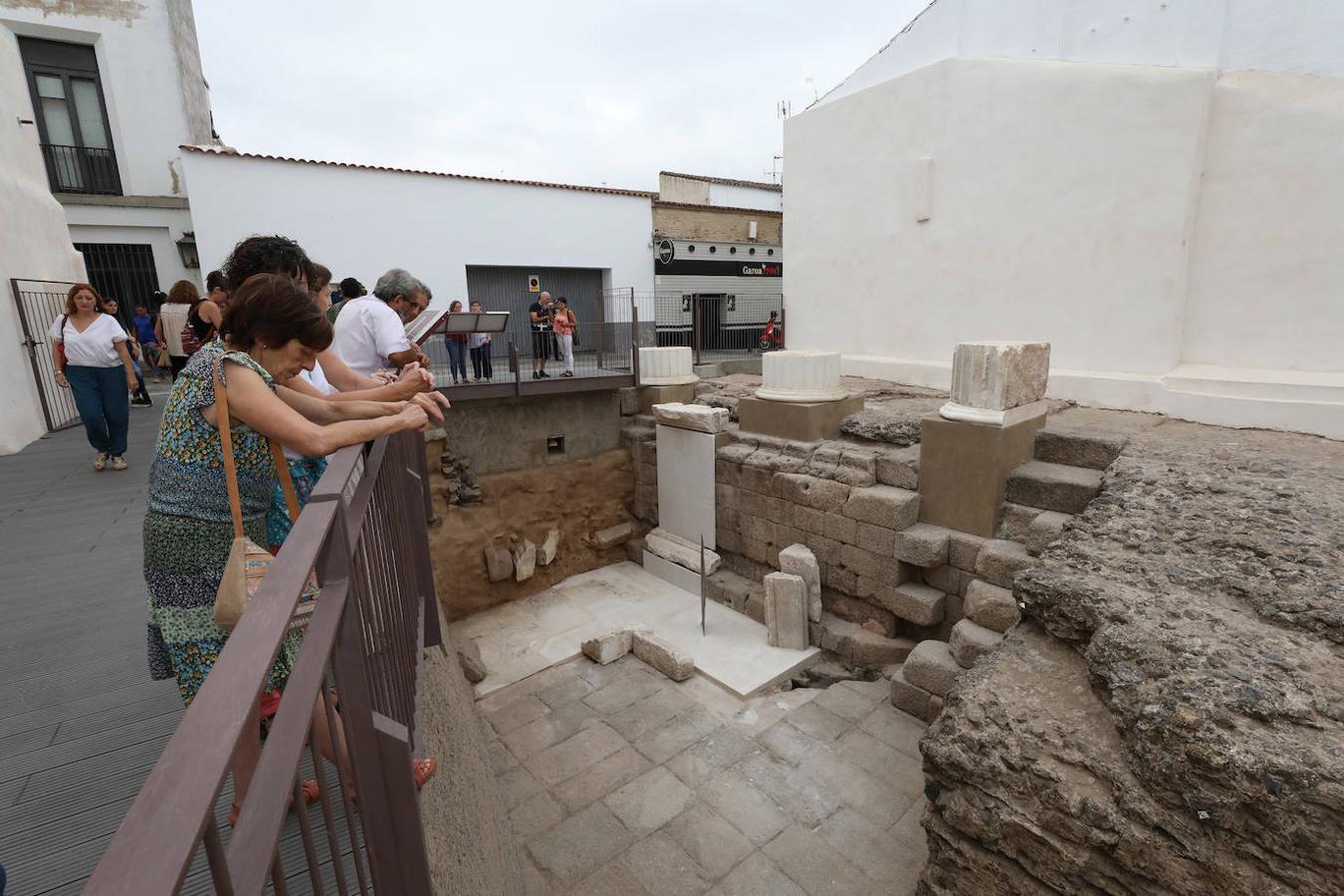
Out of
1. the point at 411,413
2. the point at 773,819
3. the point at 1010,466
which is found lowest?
the point at 773,819

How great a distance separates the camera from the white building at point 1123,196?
20.2 ft

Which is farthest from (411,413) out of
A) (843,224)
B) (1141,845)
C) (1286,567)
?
(843,224)

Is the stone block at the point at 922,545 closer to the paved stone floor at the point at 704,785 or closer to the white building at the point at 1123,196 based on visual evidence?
the paved stone floor at the point at 704,785

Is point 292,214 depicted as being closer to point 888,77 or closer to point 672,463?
point 672,463

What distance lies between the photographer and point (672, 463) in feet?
28.6

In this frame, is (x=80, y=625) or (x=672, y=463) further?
(x=672, y=463)

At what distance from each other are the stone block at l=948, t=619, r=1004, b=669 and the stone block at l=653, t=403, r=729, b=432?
3773mm

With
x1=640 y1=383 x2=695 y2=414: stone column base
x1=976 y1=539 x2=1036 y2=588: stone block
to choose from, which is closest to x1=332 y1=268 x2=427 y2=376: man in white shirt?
x1=976 y1=539 x2=1036 y2=588: stone block

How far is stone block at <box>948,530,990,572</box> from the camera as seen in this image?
18.4ft

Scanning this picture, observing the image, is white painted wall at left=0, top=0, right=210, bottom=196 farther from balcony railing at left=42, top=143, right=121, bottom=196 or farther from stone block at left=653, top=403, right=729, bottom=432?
stone block at left=653, top=403, right=729, bottom=432

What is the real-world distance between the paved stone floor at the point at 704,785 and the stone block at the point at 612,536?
10.8ft

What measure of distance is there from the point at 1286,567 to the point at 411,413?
429 cm

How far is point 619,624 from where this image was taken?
7.62 m

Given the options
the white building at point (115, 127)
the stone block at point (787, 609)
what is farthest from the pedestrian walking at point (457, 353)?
the white building at point (115, 127)
